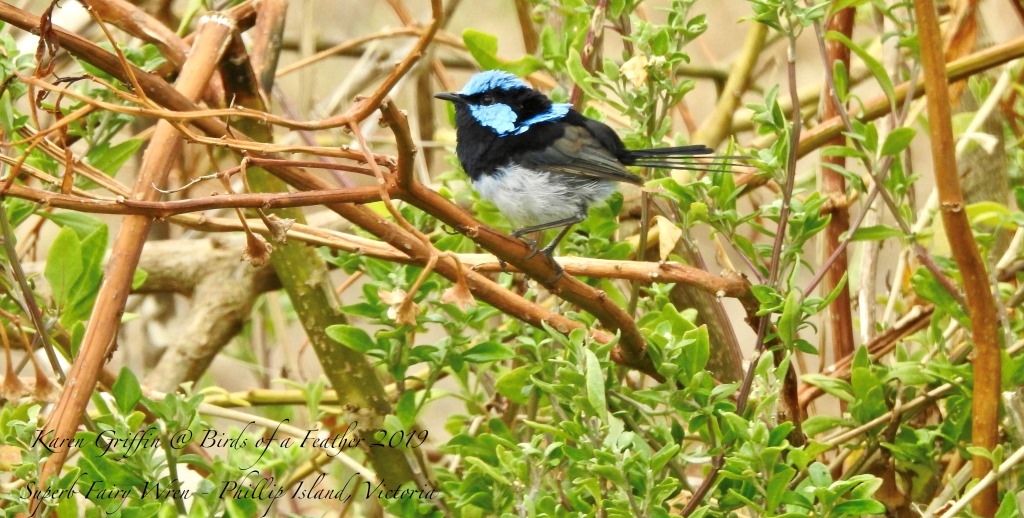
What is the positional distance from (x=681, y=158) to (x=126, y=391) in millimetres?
1349

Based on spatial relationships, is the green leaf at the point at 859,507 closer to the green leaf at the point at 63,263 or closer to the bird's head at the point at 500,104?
the green leaf at the point at 63,263

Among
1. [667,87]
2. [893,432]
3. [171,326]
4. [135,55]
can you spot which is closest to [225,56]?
[135,55]

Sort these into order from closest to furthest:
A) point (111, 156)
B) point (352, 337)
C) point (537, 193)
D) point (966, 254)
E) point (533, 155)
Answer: point (966, 254) < point (352, 337) < point (111, 156) < point (537, 193) < point (533, 155)

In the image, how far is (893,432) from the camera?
212cm

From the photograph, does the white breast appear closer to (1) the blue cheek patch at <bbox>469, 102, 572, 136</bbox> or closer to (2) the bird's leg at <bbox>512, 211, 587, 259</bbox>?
(2) the bird's leg at <bbox>512, 211, 587, 259</bbox>

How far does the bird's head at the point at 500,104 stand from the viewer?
2.99m

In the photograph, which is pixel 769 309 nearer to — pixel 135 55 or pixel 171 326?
pixel 135 55

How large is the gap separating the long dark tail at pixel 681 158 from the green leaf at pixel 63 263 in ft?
3.80

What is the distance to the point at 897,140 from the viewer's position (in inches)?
79.2

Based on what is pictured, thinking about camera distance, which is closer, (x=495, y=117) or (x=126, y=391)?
(x=126, y=391)

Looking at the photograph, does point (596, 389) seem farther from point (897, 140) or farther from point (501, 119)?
point (501, 119)

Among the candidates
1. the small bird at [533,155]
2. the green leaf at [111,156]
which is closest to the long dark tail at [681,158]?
the small bird at [533,155]

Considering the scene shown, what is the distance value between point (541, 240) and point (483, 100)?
0.48m

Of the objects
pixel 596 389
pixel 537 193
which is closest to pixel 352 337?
pixel 596 389
